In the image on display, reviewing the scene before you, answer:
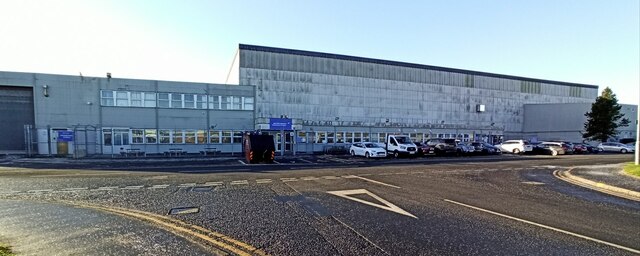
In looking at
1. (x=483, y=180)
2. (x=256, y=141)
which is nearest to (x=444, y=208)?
(x=483, y=180)

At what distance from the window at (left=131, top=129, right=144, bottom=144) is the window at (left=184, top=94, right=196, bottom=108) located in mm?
4896

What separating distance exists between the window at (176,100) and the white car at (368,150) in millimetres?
18648

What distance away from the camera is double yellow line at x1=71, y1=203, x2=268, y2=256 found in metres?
4.52

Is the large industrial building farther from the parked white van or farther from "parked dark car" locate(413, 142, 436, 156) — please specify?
"parked dark car" locate(413, 142, 436, 156)

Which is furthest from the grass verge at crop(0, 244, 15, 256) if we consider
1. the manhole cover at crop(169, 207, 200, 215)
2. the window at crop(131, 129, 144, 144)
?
the window at crop(131, 129, 144, 144)

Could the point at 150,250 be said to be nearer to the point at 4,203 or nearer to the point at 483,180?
the point at 4,203

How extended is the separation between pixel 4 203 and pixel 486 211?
12446mm

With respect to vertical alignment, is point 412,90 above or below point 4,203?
above

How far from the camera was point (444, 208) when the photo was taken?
725cm

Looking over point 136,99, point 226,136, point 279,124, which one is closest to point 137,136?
point 136,99

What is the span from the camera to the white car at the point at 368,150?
86.6 ft

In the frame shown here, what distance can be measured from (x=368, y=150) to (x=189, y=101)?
19.3 metres

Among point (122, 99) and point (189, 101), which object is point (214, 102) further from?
point (122, 99)

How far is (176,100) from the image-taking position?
30641 millimetres
